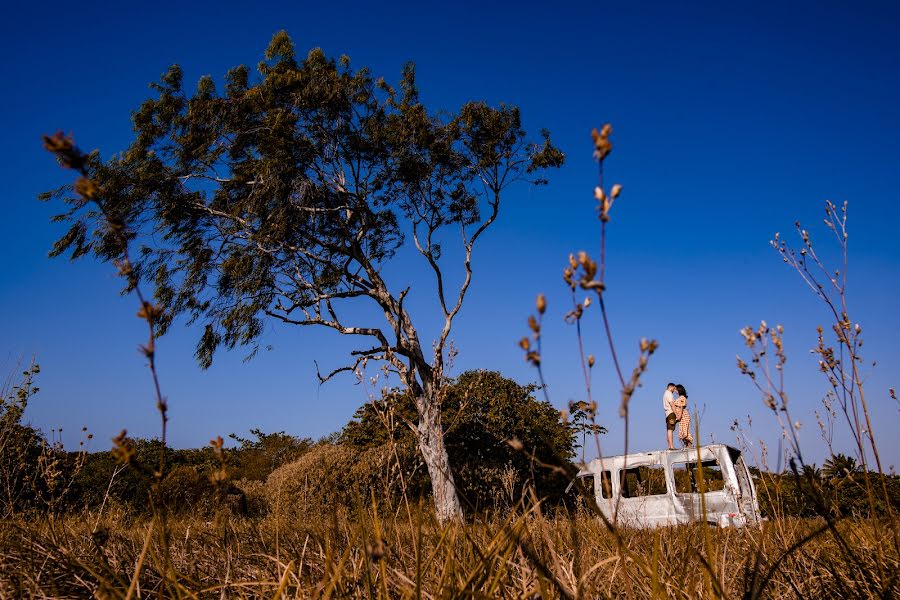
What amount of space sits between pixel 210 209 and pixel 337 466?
7.32 m

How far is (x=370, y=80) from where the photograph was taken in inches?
529

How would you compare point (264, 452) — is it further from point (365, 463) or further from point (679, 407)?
point (679, 407)

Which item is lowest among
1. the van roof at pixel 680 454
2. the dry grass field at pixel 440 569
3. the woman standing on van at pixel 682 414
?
the dry grass field at pixel 440 569

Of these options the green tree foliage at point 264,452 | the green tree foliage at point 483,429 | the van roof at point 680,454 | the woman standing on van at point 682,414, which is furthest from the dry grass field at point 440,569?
the green tree foliage at point 264,452

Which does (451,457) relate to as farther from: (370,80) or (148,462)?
(370,80)

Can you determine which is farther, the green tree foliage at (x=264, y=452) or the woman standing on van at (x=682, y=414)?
the green tree foliage at (x=264, y=452)

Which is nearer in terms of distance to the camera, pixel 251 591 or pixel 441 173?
pixel 251 591

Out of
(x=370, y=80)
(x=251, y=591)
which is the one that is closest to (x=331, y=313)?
(x=370, y=80)

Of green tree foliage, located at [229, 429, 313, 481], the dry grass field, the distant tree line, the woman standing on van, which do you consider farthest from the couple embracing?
green tree foliage, located at [229, 429, 313, 481]

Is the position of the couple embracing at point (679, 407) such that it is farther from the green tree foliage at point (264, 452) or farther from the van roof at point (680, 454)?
the green tree foliage at point (264, 452)

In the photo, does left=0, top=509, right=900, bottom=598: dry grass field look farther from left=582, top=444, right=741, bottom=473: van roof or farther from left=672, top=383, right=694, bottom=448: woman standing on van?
left=672, top=383, right=694, bottom=448: woman standing on van

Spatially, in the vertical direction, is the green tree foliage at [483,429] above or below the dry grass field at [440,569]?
above

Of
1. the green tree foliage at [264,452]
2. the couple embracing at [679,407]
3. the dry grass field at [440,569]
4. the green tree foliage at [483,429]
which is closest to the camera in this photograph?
the dry grass field at [440,569]

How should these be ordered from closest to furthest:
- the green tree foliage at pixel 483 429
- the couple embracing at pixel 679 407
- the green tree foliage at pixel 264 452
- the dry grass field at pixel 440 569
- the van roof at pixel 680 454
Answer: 1. the dry grass field at pixel 440 569
2. the van roof at pixel 680 454
3. the couple embracing at pixel 679 407
4. the green tree foliage at pixel 483 429
5. the green tree foliage at pixel 264 452
